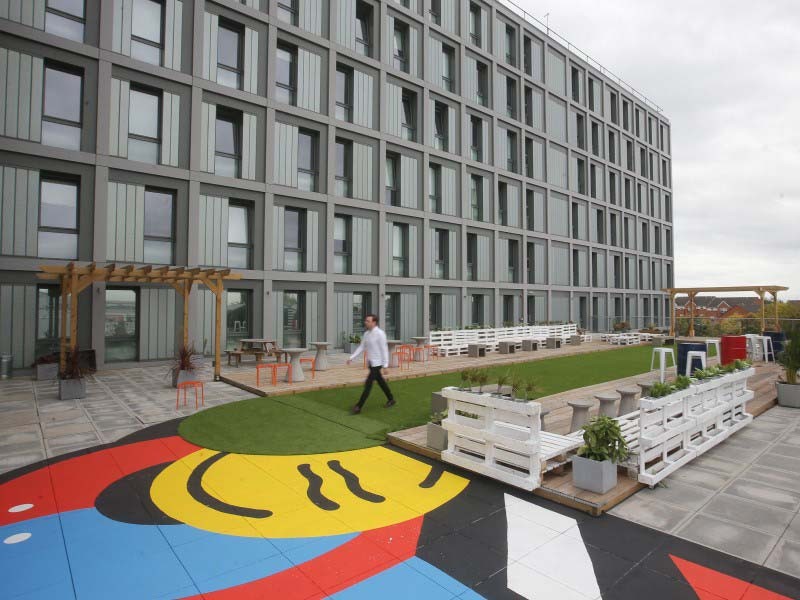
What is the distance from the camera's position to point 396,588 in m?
2.98

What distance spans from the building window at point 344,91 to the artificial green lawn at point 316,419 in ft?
42.6

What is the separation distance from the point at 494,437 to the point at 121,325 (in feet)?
43.8

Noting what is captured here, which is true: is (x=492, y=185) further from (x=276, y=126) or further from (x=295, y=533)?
(x=295, y=533)

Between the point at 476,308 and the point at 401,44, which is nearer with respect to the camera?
the point at 401,44

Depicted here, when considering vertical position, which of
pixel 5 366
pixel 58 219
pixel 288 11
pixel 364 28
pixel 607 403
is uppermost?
pixel 364 28

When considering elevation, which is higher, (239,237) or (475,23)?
(475,23)

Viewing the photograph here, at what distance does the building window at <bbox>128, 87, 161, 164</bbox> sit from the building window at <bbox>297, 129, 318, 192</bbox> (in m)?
5.09

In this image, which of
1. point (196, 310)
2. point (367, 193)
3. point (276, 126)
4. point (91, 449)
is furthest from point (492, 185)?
point (91, 449)

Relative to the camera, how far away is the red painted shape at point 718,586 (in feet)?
9.47

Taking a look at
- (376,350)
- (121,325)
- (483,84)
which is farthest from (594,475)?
(483,84)

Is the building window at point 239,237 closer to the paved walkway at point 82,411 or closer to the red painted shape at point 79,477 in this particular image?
the paved walkway at point 82,411

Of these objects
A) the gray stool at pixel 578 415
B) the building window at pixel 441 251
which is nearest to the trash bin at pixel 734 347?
the gray stool at pixel 578 415

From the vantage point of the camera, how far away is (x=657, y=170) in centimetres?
4050

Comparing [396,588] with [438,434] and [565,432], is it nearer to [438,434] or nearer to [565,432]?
[438,434]
